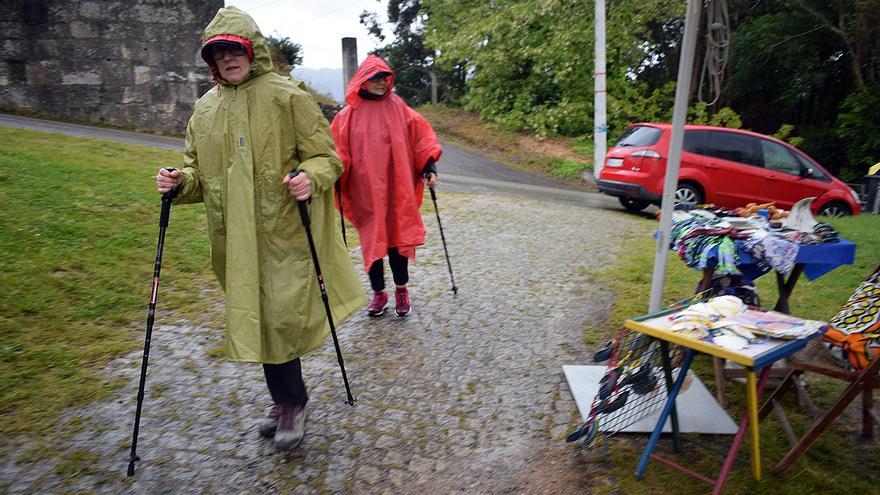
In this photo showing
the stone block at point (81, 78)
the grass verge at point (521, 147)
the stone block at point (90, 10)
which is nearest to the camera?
the stone block at point (90, 10)

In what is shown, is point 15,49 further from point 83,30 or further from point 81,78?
point 83,30

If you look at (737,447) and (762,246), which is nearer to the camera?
(737,447)

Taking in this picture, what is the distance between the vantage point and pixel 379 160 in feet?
14.7

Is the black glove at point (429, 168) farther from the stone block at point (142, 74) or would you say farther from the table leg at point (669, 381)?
the stone block at point (142, 74)

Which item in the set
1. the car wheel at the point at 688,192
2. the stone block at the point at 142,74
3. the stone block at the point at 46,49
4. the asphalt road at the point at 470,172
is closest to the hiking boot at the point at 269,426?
the asphalt road at the point at 470,172

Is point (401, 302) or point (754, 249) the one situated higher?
point (754, 249)

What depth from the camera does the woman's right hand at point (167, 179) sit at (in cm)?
280

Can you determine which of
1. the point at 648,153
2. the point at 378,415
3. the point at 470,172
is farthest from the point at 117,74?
the point at 378,415

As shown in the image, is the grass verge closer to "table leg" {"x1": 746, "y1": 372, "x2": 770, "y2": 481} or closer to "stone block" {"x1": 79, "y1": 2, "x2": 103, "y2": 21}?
"stone block" {"x1": 79, "y1": 2, "x2": 103, "y2": 21}

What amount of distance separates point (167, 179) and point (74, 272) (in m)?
2.74

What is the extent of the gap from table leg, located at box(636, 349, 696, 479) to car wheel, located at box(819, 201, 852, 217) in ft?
34.0

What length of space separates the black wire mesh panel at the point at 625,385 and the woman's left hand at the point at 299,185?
1739 millimetres

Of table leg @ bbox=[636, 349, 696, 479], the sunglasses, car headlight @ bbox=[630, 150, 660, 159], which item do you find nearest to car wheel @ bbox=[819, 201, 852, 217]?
car headlight @ bbox=[630, 150, 660, 159]

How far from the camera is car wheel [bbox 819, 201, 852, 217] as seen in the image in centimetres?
1097
